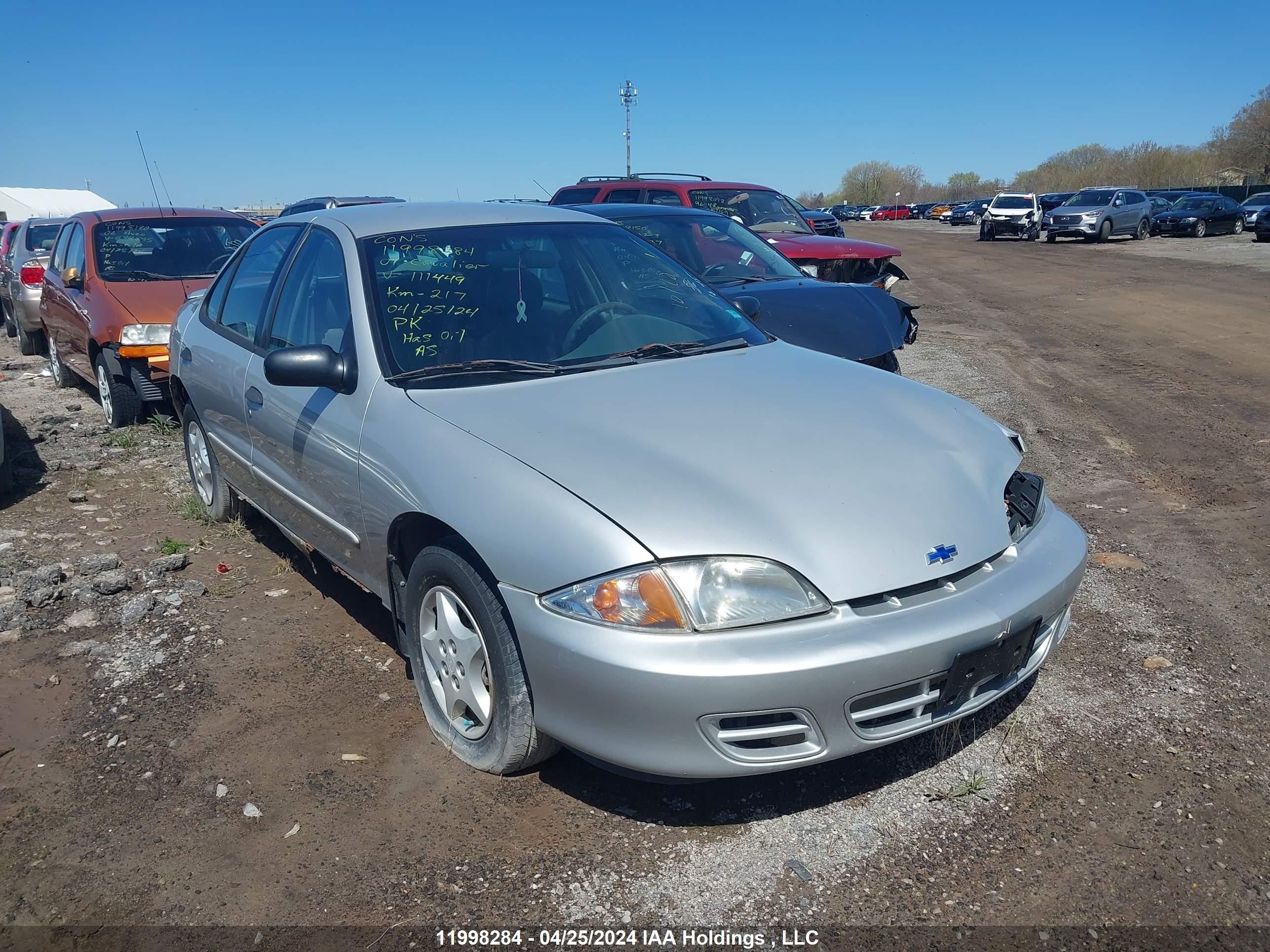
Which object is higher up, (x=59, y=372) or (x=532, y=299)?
(x=532, y=299)

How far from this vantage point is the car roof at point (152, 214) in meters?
8.76

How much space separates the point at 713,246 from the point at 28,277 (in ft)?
30.1

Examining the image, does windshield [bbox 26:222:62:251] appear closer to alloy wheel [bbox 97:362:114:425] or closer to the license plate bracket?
alloy wheel [bbox 97:362:114:425]

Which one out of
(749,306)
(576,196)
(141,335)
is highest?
(576,196)

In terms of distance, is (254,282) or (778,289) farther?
(778,289)

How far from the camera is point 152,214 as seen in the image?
8898 millimetres

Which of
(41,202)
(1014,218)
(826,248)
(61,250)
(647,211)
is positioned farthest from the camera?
(41,202)

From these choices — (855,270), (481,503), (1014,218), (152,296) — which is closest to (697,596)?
(481,503)

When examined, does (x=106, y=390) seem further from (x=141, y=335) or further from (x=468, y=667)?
(x=468, y=667)

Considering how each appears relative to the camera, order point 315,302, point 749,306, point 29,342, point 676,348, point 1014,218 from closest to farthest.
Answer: point 676,348 → point 315,302 → point 749,306 → point 29,342 → point 1014,218

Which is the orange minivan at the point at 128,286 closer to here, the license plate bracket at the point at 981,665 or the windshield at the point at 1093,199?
the license plate bracket at the point at 981,665

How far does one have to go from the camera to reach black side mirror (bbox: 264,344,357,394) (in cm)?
334

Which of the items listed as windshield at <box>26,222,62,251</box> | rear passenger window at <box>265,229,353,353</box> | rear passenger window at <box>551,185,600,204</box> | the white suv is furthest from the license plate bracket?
the white suv

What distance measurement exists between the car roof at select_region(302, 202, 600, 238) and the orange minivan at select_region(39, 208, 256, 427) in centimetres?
403
